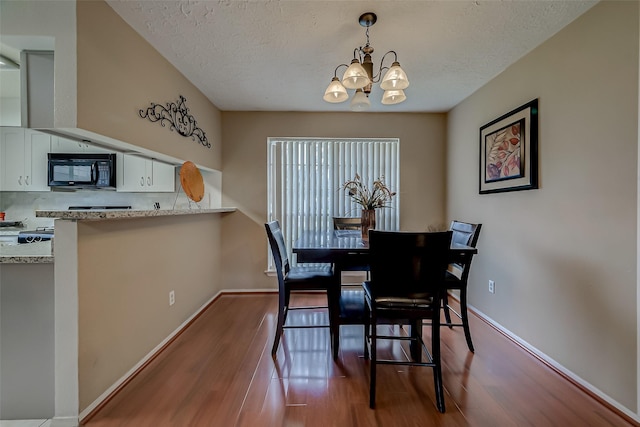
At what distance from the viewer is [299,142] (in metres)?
3.49

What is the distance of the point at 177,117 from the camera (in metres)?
2.39

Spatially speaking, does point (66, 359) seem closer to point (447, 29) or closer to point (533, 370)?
point (533, 370)

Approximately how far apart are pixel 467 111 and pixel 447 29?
1422mm

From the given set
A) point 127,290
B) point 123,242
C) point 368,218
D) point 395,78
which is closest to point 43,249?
point 123,242

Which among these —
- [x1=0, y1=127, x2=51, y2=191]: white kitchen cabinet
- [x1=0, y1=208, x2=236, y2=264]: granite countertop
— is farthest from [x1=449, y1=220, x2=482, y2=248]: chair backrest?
[x1=0, y1=127, x2=51, y2=191]: white kitchen cabinet

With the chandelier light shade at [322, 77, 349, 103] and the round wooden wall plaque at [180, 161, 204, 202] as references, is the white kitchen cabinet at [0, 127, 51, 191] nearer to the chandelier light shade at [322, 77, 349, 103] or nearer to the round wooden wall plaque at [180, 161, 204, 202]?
the round wooden wall plaque at [180, 161, 204, 202]

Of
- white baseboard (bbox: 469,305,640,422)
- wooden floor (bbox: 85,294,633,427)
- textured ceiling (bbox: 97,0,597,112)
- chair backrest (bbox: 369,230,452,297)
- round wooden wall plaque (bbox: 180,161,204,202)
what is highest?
textured ceiling (bbox: 97,0,597,112)

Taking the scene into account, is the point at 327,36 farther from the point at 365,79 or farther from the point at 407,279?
the point at 407,279

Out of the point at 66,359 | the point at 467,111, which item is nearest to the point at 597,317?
the point at 467,111

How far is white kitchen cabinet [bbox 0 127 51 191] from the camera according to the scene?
2.86m

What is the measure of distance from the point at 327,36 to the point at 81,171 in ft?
9.37

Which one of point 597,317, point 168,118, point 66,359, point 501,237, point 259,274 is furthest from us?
point 259,274

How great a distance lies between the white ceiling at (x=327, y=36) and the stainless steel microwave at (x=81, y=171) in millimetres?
1359

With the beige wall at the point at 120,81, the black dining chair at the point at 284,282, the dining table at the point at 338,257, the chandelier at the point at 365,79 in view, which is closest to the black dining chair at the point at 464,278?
the dining table at the point at 338,257
